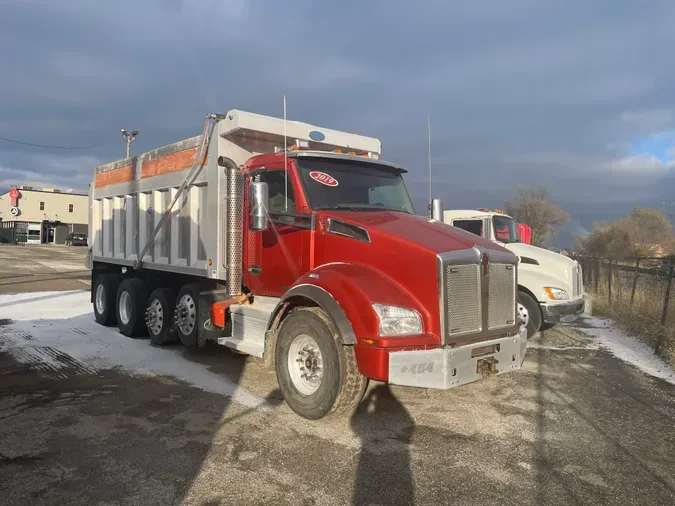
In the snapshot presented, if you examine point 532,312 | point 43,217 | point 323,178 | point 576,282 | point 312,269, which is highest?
point 43,217

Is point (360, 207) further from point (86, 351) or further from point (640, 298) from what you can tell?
point (640, 298)

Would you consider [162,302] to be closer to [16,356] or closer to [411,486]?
[16,356]

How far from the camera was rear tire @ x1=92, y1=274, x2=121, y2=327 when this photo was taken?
9703mm

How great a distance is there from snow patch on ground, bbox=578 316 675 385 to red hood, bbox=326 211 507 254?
377cm

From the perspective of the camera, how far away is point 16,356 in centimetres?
729

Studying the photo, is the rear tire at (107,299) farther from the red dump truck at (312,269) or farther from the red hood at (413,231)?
the red hood at (413,231)

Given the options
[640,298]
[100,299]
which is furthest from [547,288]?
[100,299]

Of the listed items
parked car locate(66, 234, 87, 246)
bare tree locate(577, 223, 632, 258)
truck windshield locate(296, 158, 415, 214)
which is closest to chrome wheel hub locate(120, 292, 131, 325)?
truck windshield locate(296, 158, 415, 214)

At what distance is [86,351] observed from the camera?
303 inches

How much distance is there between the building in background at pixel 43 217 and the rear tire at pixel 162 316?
2437 inches

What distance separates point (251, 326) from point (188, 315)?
6.08 feet

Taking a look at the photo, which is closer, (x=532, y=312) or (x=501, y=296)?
(x=501, y=296)

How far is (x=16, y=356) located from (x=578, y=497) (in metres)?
7.36

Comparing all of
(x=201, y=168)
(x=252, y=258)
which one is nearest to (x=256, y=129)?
(x=201, y=168)
